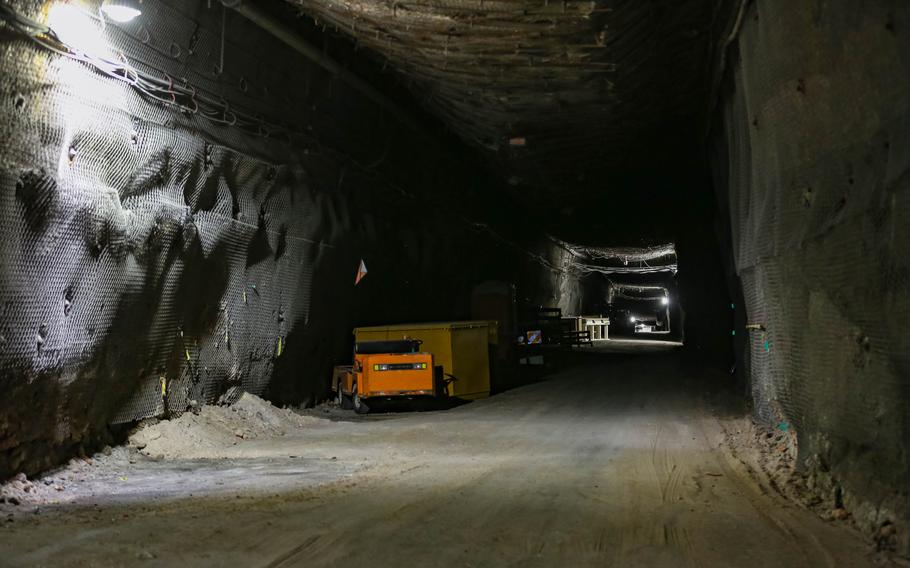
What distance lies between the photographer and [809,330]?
7590 millimetres

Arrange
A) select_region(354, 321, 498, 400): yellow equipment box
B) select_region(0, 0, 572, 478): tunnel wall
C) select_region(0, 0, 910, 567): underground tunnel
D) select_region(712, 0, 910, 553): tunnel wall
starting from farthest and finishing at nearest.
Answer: select_region(354, 321, 498, 400): yellow equipment box
select_region(0, 0, 572, 478): tunnel wall
select_region(0, 0, 910, 567): underground tunnel
select_region(712, 0, 910, 553): tunnel wall

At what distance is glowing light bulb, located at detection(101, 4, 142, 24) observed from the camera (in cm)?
863

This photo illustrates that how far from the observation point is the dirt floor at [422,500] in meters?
5.34

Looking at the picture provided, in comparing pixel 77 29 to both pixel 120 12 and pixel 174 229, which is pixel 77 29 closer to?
pixel 120 12

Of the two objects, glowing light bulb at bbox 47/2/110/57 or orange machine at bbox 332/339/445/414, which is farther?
orange machine at bbox 332/339/445/414

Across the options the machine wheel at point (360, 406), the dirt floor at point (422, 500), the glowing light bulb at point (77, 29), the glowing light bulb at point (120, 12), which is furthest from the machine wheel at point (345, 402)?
the glowing light bulb at point (120, 12)

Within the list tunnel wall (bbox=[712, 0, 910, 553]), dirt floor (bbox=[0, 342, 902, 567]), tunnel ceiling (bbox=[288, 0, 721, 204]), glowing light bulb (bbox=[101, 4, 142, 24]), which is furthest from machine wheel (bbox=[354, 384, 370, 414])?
glowing light bulb (bbox=[101, 4, 142, 24])

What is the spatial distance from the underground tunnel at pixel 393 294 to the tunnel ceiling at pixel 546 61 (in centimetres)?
8

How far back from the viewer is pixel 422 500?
700 cm

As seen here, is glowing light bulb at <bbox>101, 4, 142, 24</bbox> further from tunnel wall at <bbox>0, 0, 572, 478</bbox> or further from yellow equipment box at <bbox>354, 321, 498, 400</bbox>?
yellow equipment box at <bbox>354, 321, 498, 400</bbox>

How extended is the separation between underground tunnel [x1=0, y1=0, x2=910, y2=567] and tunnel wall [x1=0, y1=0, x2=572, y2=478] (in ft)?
0.16

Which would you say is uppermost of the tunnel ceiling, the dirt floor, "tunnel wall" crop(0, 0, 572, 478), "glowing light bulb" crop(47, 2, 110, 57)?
the tunnel ceiling

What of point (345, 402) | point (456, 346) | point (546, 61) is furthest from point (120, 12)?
point (456, 346)

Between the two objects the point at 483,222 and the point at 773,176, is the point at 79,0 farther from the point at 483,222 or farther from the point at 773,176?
the point at 483,222
